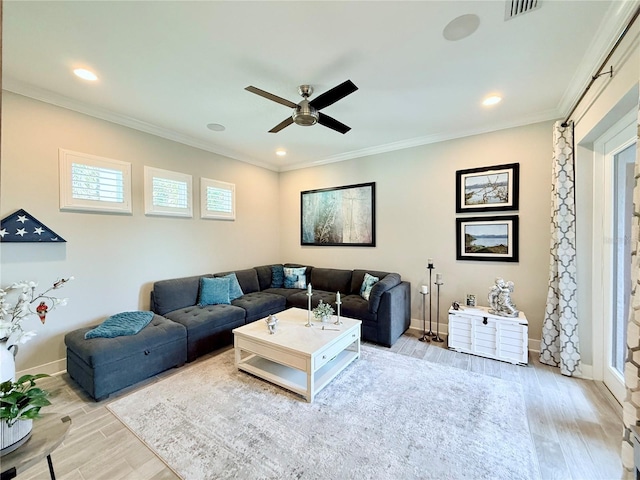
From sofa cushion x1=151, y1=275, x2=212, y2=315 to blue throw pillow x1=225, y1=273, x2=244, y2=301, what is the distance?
1.46 feet

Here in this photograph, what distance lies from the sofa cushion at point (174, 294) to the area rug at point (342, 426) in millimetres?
976

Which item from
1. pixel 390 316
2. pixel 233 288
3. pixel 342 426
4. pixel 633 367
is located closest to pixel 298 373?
pixel 342 426

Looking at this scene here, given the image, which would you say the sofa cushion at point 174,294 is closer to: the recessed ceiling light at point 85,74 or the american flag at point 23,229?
the american flag at point 23,229

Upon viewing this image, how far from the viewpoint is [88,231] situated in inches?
124

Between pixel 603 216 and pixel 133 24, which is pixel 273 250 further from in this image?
pixel 603 216

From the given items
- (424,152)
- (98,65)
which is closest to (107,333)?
(98,65)

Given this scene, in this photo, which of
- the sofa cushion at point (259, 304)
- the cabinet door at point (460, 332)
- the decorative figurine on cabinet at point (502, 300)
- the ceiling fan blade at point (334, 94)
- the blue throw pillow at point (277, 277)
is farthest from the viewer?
the blue throw pillow at point (277, 277)

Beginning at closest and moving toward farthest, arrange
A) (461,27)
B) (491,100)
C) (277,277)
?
(461,27)
(491,100)
(277,277)

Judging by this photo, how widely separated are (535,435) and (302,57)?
132 inches

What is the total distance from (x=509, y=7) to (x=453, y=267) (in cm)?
285

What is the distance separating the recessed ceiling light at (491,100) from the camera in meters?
2.97

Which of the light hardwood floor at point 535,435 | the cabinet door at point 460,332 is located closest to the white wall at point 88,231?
the light hardwood floor at point 535,435

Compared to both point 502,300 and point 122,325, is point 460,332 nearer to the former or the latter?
point 502,300

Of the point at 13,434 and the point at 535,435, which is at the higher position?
the point at 13,434
